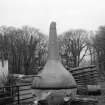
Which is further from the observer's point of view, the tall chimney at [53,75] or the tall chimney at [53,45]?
the tall chimney at [53,45]

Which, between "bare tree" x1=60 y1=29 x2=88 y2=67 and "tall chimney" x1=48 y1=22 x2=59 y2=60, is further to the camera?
"bare tree" x1=60 y1=29 x2=88 y2=67

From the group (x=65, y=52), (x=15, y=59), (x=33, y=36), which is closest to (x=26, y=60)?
(x=15, y=59)

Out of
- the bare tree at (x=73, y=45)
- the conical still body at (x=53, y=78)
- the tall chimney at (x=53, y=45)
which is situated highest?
the bare tree at (x=73, y=45)

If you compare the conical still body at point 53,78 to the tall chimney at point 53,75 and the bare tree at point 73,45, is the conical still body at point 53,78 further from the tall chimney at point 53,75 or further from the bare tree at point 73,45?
the bare tree at point 73,45

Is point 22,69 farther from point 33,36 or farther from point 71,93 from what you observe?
point 71,93

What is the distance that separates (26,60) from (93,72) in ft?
73.9

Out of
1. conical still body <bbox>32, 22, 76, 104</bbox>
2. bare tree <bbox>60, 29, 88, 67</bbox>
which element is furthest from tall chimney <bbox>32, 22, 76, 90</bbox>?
bare tree <bbox>60, 29, 88, 67</bbox>

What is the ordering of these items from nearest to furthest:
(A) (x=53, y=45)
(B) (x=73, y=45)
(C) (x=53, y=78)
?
(C) (x=53, y=78), (A) (x=53, y=45), (B) (x=73, y=45)

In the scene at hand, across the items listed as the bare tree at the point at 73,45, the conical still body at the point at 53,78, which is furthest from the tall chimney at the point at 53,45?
the bare tree at the point at 73,45

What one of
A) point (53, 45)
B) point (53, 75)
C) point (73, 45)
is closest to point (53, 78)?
point (53, 75)

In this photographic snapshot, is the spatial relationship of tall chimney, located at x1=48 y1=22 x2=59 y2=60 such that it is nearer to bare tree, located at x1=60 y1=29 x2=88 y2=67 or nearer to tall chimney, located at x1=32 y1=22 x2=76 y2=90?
tall chimney, located at x1=32 y1=22 x2=76 y2=90

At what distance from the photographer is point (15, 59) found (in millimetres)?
36188

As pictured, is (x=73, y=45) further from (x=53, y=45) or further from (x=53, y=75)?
(x=53, y=75)

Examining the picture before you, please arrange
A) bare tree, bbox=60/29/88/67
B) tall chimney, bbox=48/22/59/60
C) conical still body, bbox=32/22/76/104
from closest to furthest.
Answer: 1. conical still body, bbox=32/22/76/104
2. tall chimney, bbox=48/22/59/60
3. bare tree, bbox=60/29/88/67
